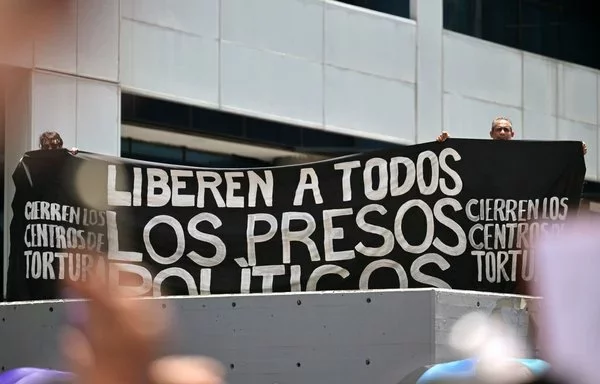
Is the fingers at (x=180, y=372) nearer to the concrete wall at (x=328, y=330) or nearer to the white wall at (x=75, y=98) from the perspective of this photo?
the concrete wall at (x=328, y=330)

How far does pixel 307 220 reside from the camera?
8.19 metres

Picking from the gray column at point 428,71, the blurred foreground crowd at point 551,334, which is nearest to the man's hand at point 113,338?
the blurred foreground crowd at point 551,334

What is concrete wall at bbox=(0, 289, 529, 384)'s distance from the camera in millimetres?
6566

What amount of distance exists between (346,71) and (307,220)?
7.74 m

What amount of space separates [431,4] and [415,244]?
9.66 metres

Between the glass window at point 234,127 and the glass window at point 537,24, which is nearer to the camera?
the glass window at point 234,127

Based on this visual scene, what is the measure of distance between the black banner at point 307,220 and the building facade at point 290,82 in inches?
145

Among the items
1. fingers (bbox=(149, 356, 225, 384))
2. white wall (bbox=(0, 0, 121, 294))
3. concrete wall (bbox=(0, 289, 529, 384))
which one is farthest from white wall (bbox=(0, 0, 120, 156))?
fingers (bbox=(149, 356, 225, 384))

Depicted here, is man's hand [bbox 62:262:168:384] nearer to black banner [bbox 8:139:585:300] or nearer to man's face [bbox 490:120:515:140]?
black banner [bbox 8:139:585:300]

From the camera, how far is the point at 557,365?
235 inches

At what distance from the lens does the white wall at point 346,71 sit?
13.7 m

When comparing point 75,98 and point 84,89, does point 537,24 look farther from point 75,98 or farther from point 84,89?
point 75,98

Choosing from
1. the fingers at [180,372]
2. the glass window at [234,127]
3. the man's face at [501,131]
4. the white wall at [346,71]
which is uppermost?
the white wall at [346,71]

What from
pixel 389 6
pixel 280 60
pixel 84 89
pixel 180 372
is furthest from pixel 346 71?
pixel 180 372
